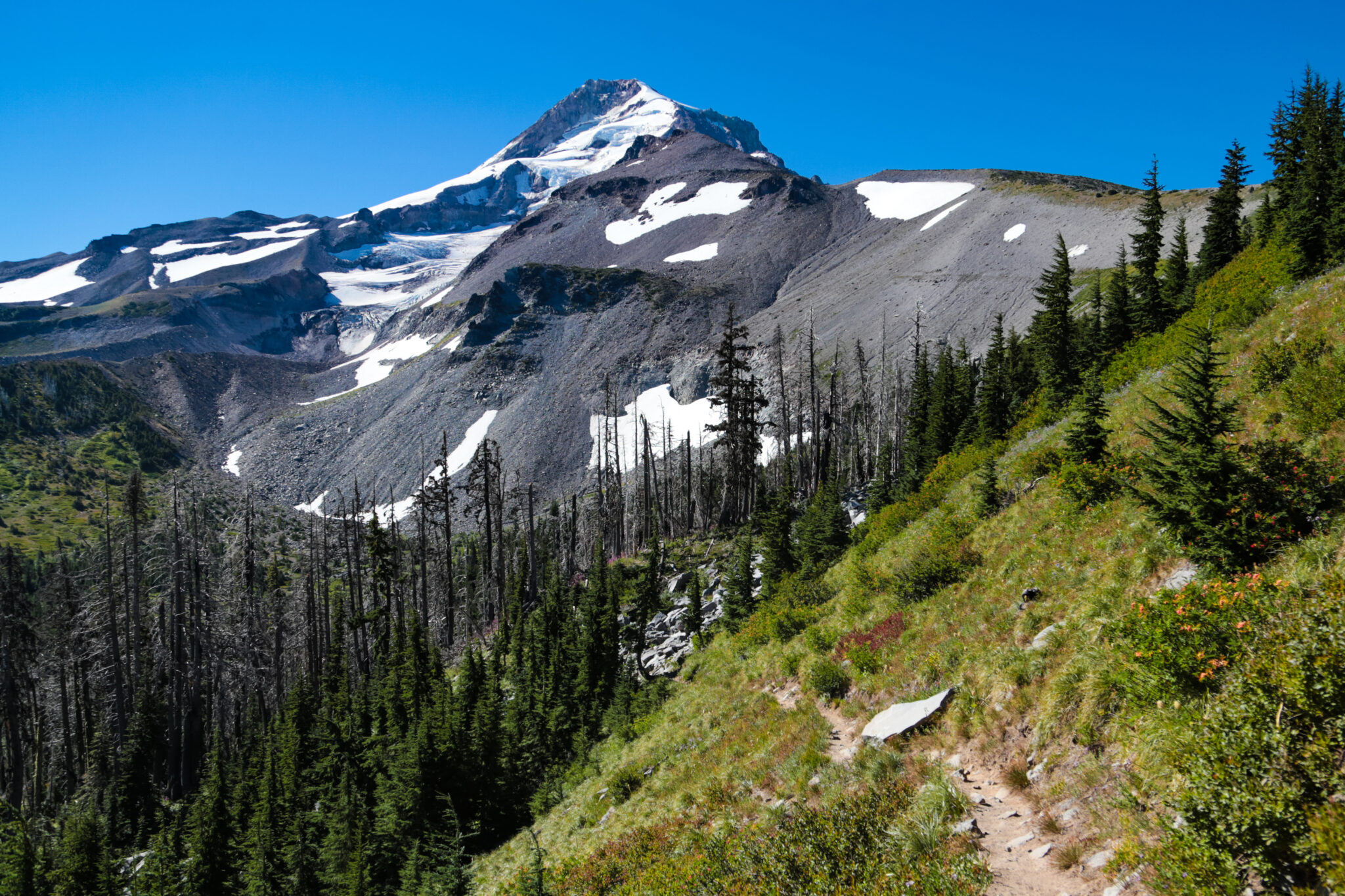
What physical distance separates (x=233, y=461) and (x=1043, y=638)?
13841 cm

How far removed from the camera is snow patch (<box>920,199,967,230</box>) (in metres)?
107

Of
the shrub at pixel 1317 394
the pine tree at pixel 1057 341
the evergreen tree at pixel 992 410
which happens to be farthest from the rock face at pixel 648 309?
the shrub at pixel 1317 394

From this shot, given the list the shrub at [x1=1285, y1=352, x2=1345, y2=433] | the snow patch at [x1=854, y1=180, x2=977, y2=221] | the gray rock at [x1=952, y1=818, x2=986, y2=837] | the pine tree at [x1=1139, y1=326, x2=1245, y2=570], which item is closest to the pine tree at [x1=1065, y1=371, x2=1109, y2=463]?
the shrub at [x1=1285, y1=352, x2=1345, y2=433]

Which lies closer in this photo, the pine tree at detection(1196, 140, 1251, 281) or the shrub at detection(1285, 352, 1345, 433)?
the shrub at detection(1285, 352, 1345, 433)

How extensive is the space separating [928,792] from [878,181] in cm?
15446

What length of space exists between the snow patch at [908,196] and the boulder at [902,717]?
123717 mm

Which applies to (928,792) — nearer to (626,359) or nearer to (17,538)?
(626,359)

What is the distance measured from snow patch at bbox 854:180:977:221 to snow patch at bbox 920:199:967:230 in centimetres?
500

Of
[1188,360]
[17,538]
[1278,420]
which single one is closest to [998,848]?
[1188,360]

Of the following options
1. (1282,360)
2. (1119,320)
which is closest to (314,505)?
(1119,320)

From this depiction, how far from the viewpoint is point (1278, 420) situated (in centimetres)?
1027

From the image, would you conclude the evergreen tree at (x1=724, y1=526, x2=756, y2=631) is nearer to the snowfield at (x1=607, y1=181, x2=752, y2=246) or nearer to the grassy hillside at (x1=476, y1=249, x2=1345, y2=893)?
the grassy hillside at (x1=476, y1=249, x2=1345, y2=893)

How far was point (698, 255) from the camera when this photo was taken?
132m

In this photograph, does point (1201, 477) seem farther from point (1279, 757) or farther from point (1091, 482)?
point (1279, 757)
